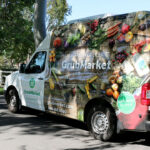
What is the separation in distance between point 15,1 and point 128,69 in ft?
48.0

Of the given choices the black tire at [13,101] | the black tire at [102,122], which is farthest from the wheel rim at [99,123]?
the black tire at [13,101]

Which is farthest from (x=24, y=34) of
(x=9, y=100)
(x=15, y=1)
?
(x=9, y=100)

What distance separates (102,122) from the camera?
5.94m

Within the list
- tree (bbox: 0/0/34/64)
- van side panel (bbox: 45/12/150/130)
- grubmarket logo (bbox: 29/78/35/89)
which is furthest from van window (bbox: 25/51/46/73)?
tree (bbox: 0/0/34/64)

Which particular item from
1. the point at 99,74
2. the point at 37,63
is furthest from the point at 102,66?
the point at 37,63

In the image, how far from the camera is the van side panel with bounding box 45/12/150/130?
5.29 m

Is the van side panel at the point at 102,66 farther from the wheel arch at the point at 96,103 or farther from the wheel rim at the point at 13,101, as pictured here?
the wheel rim at the point at 13,101

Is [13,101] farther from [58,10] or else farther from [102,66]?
[58,10]

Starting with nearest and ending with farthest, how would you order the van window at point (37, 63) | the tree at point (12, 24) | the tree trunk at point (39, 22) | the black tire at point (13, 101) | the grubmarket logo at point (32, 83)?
the van window at point (37, 63)
the grubmarket logo at point (32, 83)
the black tire at point (13, 101)
the tree trunk at point (39, 22)
the tree at point (12, 24)

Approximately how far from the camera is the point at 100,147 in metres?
5.52

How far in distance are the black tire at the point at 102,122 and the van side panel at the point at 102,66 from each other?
7.8 inches

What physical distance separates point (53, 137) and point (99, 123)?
1.04 m

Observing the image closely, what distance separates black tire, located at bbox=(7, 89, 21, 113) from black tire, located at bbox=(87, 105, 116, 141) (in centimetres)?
331

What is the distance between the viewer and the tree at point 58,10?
128ft
